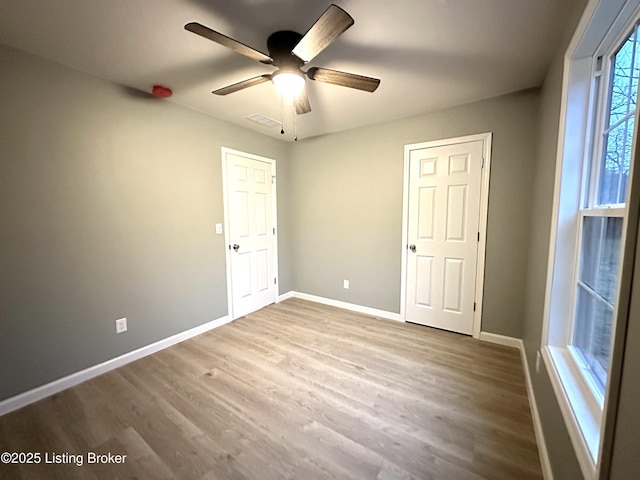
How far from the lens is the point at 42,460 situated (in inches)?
54.8

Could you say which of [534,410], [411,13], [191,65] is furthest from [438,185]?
[191,65]

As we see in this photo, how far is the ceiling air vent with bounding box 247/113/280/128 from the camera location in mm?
2826

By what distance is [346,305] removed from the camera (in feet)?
11.7

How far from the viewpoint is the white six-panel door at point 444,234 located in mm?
2609

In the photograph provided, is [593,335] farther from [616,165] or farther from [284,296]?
[284,296]

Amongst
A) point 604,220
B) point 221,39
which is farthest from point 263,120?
point 604,220

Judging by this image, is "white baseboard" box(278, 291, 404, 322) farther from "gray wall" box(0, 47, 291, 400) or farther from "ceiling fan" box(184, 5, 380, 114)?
"ceiling fan" box(184, 5, 380, 114)

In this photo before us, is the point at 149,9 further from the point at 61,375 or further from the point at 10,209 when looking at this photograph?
the point at 61,375

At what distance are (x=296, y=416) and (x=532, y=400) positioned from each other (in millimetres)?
1575

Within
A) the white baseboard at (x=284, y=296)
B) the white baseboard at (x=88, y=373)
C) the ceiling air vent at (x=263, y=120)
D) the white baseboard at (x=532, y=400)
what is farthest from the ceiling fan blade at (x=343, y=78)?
the white baseboard at (x=284, y=296)

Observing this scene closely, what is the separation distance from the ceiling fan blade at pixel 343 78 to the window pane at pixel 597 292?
1406 mm

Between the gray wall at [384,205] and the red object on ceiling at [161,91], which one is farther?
the gray wall at [384,205]

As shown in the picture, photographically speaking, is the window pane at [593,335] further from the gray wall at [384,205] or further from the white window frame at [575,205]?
the gray wall at [384,205]

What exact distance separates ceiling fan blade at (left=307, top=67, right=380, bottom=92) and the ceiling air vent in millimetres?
1309
